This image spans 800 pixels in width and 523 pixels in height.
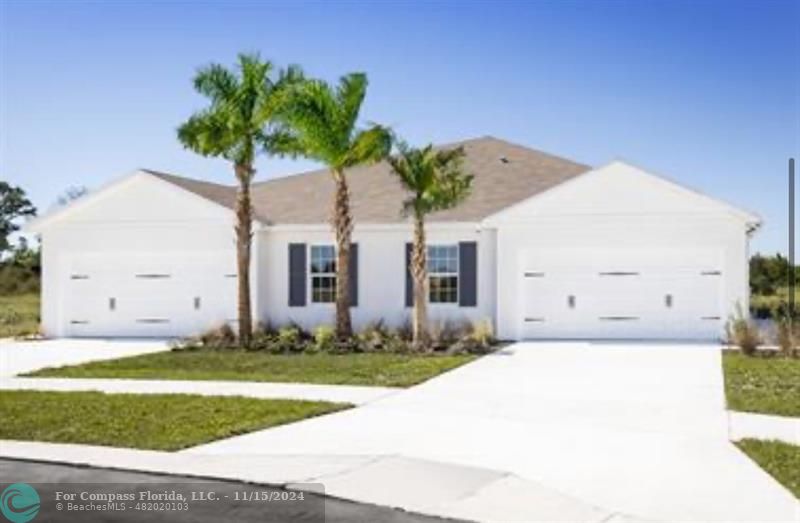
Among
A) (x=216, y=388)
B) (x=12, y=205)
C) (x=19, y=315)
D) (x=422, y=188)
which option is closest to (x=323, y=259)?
(x=422, y=188)

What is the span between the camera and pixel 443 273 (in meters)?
23.9

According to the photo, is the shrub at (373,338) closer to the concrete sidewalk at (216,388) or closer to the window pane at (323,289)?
the window pane at (323,289)

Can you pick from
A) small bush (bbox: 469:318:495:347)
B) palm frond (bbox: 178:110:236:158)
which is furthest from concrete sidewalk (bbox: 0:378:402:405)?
palm frond (bbox: 178:110:236:158)

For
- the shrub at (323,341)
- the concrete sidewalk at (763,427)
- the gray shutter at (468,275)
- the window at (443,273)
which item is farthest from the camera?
the window at (443,273)

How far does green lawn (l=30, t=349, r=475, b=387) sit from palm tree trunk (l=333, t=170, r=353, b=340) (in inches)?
72.3

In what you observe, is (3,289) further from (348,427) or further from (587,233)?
(348,427)

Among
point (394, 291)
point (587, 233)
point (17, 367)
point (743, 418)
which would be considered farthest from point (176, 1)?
point (743, 418)

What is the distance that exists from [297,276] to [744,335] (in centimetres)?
1140

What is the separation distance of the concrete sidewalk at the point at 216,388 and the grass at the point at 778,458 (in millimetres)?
5170

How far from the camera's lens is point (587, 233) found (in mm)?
22625

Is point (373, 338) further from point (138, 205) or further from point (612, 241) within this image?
point (138, 205)

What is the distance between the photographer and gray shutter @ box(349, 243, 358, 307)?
2434 centimetres

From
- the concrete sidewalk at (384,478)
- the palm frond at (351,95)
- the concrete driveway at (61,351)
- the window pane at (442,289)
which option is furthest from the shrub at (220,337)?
the concrete sidewalk at (384,478)

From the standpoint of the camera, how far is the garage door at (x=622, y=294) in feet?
72.4
